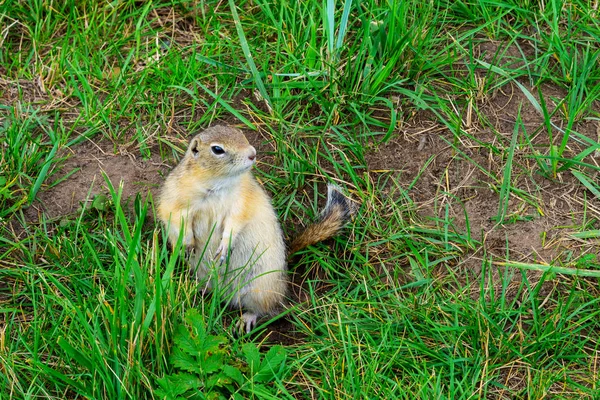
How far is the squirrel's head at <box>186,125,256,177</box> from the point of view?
4141mm

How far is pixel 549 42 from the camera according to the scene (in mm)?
5234

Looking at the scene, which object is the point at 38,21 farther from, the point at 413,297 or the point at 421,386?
the point at 421,386

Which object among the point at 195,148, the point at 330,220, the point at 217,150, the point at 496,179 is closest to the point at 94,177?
the point at 195,148

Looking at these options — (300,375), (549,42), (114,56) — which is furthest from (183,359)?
(549,42)

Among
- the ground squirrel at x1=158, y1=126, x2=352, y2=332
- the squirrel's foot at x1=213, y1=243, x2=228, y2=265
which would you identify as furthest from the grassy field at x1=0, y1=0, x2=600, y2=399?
the squirrel's foot at x1=213, y1=243, x2=228, y2=265

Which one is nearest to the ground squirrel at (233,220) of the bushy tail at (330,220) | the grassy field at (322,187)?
the bushy tail at (330,220)

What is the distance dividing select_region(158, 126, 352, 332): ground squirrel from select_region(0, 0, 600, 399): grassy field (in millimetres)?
149

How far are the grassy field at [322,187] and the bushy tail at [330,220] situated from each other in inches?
3.6

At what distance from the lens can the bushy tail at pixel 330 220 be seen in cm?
461

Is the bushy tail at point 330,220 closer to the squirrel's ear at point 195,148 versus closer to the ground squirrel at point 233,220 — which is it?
the ground squirrel at point 233,220

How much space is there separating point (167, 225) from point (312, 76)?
1308 millimetres

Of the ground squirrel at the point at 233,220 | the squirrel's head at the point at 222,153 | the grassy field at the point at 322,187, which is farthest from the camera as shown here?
the ground squirrel at the point at 233,220

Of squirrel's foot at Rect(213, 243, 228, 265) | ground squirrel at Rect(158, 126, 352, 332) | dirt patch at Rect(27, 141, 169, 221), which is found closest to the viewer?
ground squirrel at Rect(158, 126, 352, 332)

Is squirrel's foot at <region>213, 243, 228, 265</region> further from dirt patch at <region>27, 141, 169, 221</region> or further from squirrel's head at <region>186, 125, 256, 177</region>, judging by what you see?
dirt patch at <region>27, 141, 169, 221</region>
